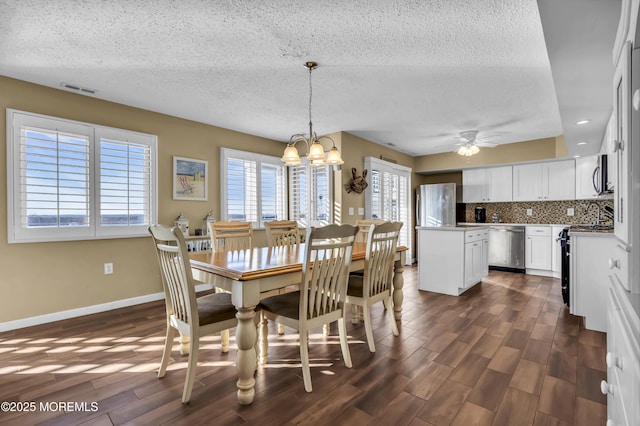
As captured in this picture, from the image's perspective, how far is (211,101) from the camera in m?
3.54

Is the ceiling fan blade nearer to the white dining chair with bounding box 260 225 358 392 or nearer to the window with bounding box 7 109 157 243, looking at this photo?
the white dining chair with bounding box 260 225 358 392

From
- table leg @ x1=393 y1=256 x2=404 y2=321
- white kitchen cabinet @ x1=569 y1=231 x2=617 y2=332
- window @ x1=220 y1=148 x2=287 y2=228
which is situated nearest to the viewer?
white kitchen cabinet @ x1=569 y1=231 x2=617 y2=332

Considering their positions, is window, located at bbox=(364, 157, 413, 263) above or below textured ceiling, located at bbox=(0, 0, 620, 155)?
below

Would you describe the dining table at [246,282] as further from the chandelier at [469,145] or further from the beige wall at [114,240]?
the chandelier at [469,145]

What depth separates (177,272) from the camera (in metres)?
1.83

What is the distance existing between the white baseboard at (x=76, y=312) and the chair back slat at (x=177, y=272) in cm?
208

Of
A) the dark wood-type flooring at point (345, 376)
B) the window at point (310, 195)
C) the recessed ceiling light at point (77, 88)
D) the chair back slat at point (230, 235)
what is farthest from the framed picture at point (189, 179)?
the dark wood-type flooring at point (345, 376)

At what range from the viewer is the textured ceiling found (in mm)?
1968

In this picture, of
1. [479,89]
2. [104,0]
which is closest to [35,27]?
[104,0]

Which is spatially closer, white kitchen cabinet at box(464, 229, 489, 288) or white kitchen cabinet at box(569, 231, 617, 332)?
white kitchen cabinet at box(569, 231, 617, 332)

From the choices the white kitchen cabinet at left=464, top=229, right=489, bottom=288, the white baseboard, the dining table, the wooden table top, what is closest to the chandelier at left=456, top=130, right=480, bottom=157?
the white kitchen cabinet at left=464, top=229, right=489, bottom=288

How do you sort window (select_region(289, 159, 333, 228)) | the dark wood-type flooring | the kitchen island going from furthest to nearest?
1. window (select_region(289, 159, 333, 228))
2. the kitchen island
3. the dark wood-type flooring

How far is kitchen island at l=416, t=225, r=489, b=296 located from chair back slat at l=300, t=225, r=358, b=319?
2.39m

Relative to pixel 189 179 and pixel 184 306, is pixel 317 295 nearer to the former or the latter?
pixel 184 306
